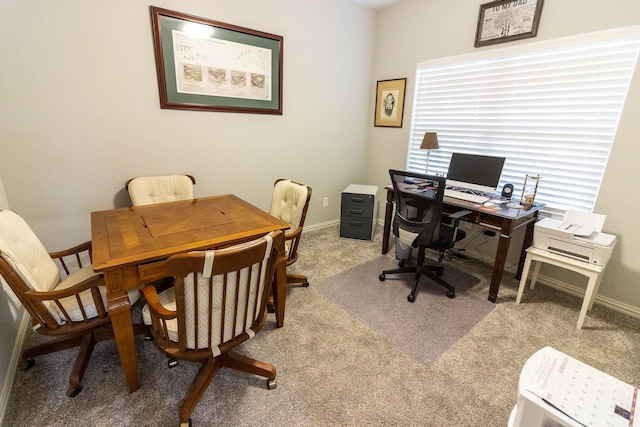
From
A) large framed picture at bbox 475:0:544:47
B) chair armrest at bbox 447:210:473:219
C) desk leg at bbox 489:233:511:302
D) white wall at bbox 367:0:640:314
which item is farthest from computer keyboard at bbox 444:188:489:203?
large framed picture at bbox 475:0:544:47

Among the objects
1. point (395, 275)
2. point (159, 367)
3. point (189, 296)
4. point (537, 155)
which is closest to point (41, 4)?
point (189, 296)

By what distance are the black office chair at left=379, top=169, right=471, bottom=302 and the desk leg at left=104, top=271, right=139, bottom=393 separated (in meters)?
1.89

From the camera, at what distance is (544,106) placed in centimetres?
248

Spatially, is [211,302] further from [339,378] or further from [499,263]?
[499,263]

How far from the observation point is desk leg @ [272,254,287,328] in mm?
1840

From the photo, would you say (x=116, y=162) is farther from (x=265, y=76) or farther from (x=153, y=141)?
(x=265, y=76)

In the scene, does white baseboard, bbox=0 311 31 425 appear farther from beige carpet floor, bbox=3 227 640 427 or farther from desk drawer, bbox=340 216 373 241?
desk drawer, bbox=340 216 373 241

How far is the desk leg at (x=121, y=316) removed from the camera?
1302 mm

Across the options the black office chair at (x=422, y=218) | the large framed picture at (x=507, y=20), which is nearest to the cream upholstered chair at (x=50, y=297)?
the black office chair at (x=422, y=218)

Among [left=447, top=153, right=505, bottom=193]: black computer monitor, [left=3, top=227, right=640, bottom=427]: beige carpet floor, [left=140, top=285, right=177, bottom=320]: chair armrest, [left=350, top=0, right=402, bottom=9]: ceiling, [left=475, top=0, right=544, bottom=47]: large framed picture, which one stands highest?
[left=350, top=0, right=402, bottom=9]: ceiling

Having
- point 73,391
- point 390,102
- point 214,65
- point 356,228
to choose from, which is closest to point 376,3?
point 390,102

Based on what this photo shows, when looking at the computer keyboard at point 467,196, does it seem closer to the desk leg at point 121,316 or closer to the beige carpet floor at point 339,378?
the beige carpet floor at point 339,378

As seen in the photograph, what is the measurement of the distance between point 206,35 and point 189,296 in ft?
7.65

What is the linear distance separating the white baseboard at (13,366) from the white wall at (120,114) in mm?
592
